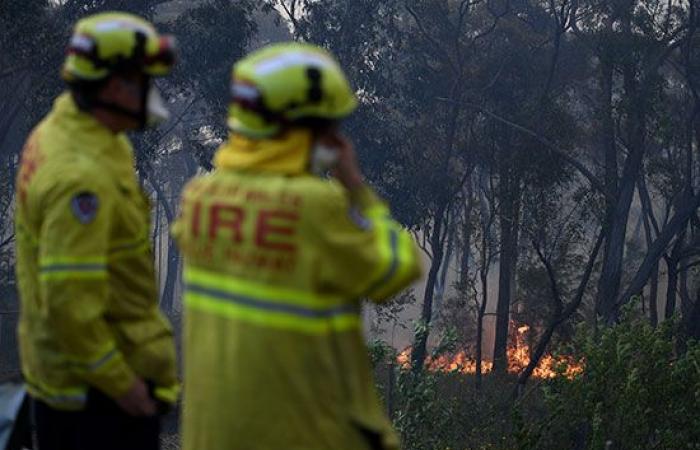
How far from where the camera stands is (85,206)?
3.32 m

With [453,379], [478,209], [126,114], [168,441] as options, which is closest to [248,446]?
[126,114]

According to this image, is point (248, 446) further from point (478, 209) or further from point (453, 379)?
point (478, 209)

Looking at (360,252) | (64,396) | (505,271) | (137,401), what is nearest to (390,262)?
(360,252)

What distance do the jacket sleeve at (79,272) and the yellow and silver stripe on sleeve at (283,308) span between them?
1.54 ft

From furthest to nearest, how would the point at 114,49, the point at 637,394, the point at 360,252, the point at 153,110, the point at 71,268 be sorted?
the point at 637,394 < the point at 153,110 < the point at 114,49 < the point at 71,268 < the point at 360,252

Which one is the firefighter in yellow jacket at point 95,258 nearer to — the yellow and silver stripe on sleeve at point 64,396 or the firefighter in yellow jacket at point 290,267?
the yellow and silver stripe on sleeve at point 64,396

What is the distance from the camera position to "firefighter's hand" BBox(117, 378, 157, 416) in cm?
346

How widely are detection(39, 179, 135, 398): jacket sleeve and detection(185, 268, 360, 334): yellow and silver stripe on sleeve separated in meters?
0.47

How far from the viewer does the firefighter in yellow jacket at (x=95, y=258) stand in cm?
330

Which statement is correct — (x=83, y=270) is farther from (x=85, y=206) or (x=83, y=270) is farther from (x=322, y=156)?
(x=322, y=156)

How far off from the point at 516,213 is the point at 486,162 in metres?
2.17

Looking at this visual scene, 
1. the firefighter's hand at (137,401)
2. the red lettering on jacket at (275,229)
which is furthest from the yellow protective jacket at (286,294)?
the firefighter's hand at (137,401)

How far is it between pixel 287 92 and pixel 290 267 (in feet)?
1.18

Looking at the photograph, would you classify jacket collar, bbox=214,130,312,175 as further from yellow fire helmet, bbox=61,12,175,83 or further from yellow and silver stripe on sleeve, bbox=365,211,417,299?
yellow fire helmet, bbox=61,12,175,83
